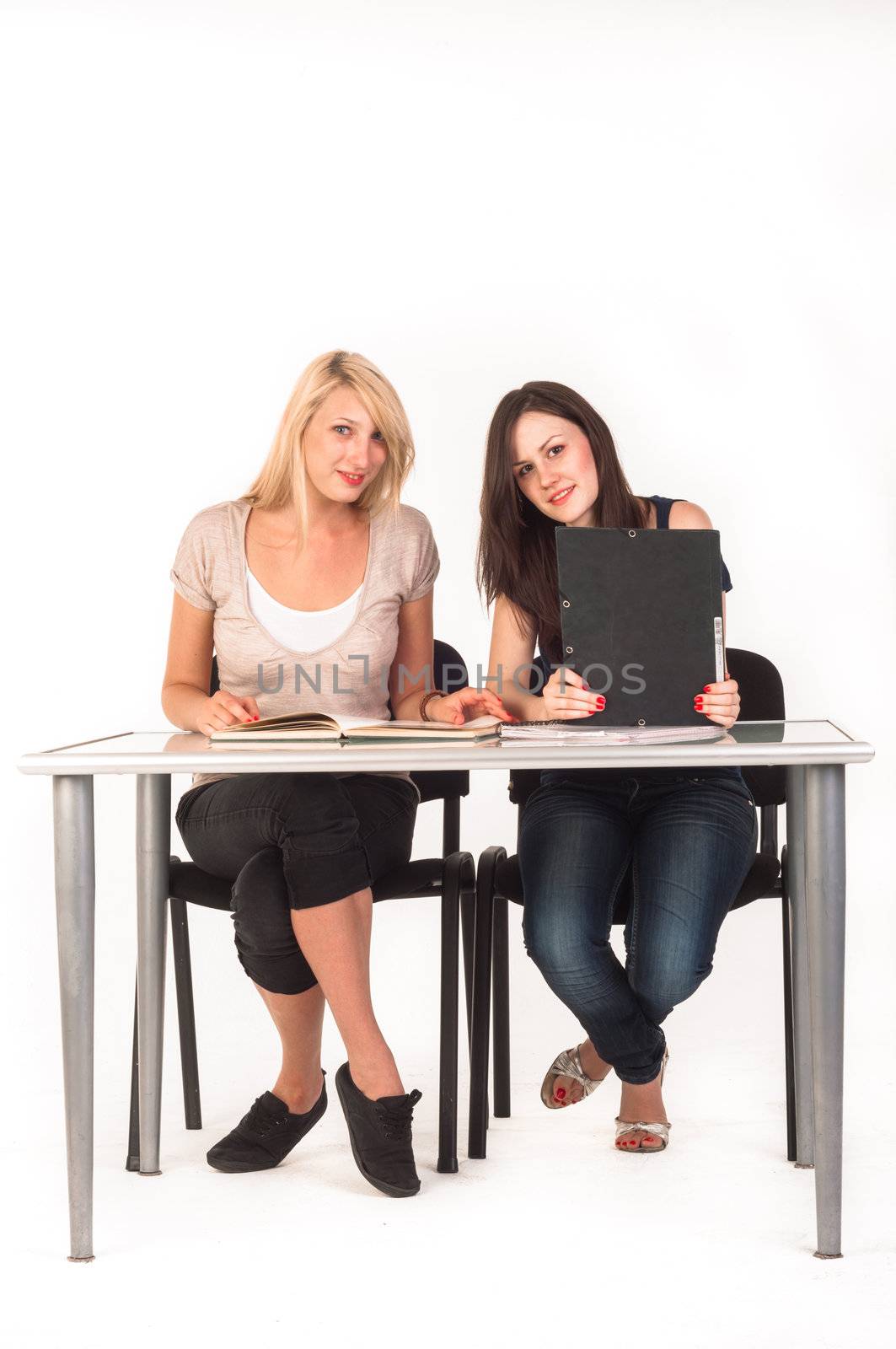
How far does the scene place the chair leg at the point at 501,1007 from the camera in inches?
104

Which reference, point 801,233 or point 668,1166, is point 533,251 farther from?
point 668,1166

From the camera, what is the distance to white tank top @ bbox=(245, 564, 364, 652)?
2.50 meters

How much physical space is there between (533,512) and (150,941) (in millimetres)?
953

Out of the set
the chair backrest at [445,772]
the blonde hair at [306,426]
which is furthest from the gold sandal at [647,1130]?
the blonde hair at [306,426]

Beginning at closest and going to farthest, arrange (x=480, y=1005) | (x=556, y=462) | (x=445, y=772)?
(x=480, y=1005) < (x=556, y=462) < (x=445, y=772)

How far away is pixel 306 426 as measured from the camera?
2551 millimetres

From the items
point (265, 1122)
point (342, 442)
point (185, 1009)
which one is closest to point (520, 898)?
point (265, 1122)

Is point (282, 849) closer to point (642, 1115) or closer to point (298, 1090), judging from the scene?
point (298, 1090)

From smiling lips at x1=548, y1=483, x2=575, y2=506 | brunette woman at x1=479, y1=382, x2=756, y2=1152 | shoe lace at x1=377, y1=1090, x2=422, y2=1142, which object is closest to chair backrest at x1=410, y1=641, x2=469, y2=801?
brunette woman at x1=479, y1=382, x2=756, y2=1152

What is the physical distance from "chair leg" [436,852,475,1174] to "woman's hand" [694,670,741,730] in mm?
477

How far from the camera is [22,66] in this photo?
3.51 m

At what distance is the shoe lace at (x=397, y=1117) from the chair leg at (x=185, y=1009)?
0.50 meters

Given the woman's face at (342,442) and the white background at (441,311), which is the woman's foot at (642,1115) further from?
the woman's face at (342,442)

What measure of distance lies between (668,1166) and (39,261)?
2429mm
